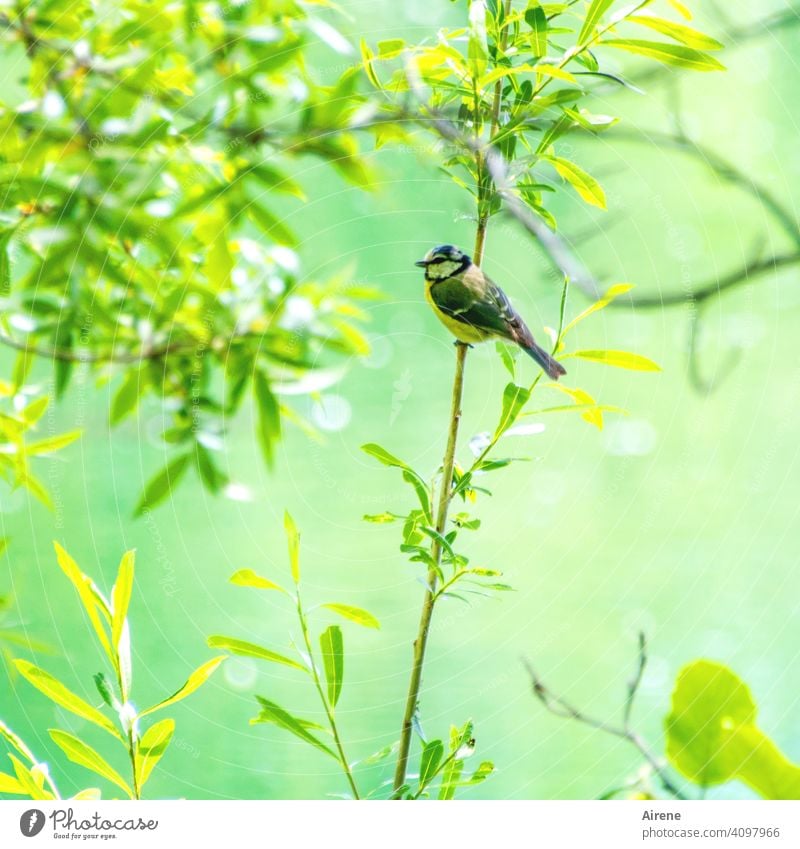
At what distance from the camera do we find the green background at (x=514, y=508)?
661mm

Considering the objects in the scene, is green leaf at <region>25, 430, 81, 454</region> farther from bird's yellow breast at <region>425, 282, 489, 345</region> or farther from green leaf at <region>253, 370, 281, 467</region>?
bird's yellow breast at <region>425, 282, 489, 345</region>

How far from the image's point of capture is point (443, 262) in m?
0.54

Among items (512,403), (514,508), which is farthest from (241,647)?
(514,508)

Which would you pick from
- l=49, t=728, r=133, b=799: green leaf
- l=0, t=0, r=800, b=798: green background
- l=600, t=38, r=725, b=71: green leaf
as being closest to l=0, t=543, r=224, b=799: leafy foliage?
l=49, t=728, r=133, b=799: green leaf

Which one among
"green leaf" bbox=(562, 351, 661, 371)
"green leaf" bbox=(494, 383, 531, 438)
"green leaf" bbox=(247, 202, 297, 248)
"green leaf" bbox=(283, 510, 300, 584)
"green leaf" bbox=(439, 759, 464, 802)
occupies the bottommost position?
"green leaf" bbox=(439, 759, 464, 802)

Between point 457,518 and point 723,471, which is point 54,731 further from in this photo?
point 723,471

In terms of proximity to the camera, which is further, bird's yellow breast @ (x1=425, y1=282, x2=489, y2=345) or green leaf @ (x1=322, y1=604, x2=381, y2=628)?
bird's yellow breast @ (x1=425, y1=282, x2=489, y2=345)

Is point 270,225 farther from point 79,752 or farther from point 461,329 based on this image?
point 79,752

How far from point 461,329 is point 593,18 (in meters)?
0.22

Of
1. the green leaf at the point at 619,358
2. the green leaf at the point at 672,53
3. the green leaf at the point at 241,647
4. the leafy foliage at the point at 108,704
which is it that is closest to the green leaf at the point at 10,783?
the leafy foliage at the point at 108,704

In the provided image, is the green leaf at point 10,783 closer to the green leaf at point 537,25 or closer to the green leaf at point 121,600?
the green leaf at point 121,600

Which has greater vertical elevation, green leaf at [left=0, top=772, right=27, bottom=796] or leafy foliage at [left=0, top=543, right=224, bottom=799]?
leafy foliage at [left=0, top=543, right=224, bottom=799]

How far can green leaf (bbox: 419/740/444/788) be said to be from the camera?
1.25 feet
